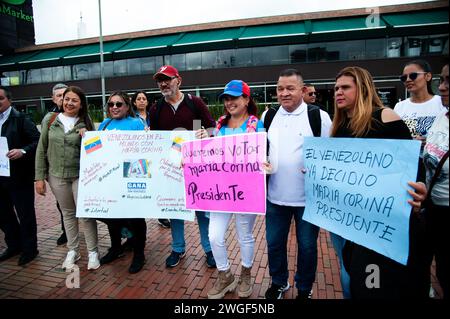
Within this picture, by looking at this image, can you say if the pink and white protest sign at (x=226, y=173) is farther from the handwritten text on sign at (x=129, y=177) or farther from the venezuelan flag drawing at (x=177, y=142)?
the handwritten text on sign at (x=129, y=177)

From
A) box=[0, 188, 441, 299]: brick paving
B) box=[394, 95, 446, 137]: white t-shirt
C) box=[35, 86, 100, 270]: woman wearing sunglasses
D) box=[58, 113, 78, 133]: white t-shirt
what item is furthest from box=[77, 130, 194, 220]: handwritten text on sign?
box=[394, 95, 446, 137]: white t-shirt

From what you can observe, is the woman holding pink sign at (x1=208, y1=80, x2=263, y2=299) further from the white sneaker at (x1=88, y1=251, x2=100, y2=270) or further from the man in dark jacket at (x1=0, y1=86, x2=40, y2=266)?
the man in dark jacket at (x1=0, y1=86, x2=40, y2=266)

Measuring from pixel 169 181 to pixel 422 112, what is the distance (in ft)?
9.40

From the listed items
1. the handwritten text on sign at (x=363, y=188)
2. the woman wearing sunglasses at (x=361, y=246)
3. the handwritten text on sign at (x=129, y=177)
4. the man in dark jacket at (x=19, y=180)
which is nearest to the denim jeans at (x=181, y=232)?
the handwritten text on sign at (x=129, y=177)

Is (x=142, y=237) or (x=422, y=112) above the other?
(x=422, y=112)

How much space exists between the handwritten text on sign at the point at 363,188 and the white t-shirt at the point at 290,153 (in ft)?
0.31

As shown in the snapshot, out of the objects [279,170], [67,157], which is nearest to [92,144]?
[67,157]

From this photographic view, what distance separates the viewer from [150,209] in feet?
10.6

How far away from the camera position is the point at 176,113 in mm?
3412

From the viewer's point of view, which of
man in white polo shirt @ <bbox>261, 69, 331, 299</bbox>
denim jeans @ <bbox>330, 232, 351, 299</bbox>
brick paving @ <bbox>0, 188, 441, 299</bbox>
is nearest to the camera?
denim jeans @ <bbox>330, 232, 351, 299</bbox>

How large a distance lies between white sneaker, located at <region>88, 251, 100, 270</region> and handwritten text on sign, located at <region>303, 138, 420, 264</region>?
8.65 feet

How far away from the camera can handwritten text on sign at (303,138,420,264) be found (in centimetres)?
181
